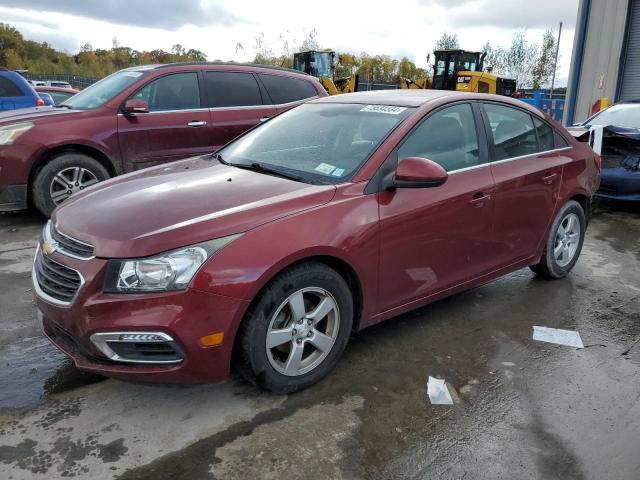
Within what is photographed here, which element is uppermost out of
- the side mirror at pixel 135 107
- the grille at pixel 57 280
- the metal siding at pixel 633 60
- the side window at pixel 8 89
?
the metal siding at pixel 633 60

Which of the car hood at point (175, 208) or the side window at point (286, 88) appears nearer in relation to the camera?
the car hood at point (175, 208)

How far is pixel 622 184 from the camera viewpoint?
Result: 7102 mm

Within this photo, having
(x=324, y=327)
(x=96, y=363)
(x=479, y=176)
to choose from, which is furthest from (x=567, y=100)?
(x=96, y=363)

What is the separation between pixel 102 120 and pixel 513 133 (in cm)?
435

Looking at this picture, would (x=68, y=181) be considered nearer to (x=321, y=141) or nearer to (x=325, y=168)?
(x=321, y=141)

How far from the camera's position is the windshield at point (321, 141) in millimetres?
3256

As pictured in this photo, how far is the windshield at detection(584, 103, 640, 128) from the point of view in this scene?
25.7 feet

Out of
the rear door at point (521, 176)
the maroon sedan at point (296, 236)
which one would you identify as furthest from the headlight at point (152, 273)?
the rear door at point (521, 176)

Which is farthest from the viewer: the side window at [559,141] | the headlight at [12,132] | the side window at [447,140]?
the headlight at [12,132]

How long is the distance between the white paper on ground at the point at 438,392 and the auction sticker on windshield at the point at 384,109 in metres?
1.68

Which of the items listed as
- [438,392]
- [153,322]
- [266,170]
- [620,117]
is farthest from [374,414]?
[620,117]

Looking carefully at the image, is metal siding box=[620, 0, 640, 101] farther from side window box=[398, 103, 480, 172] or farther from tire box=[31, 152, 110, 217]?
tire box=[31, 152, 110, 217]

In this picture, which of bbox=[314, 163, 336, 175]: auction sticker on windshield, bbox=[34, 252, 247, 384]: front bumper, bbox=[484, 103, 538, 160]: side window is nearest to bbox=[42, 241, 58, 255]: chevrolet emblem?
bbox=[34, 252, 247, 384]: front bumper

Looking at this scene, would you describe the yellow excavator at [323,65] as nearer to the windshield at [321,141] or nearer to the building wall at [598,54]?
the building wall at [598,54]
